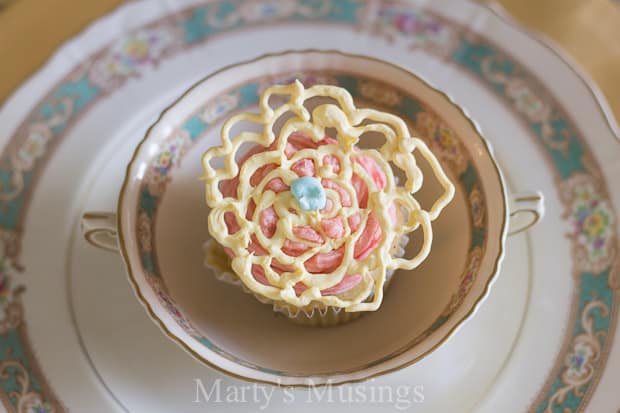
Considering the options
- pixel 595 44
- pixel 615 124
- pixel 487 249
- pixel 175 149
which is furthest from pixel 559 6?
pixel 175 149

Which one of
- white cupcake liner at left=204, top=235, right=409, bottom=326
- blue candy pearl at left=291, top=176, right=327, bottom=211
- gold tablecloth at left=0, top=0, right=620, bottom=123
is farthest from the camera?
gold tablecloth at left=0, top=0, right=620, bottom=123

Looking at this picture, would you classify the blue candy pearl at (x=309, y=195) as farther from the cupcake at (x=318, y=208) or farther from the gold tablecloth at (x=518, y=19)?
the gold tablecloth at (x=518, y=19)

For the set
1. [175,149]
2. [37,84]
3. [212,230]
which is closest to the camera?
[212,230]

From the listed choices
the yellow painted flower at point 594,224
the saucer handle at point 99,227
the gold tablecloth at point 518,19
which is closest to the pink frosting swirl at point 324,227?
the saucer handle at point 99,227

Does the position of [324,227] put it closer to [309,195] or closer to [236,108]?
[309,195]

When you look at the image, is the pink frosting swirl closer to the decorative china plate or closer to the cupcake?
the cupcake

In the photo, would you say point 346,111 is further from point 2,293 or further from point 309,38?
point 2,293

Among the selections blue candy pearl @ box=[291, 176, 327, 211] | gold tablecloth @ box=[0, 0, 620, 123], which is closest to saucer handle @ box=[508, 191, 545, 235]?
blue candy pearl @ box=[291, 176, 327, 211]
